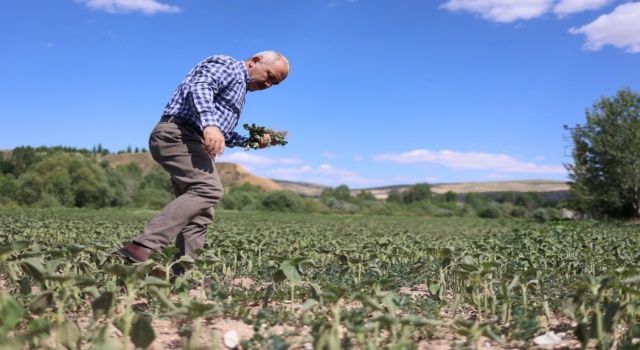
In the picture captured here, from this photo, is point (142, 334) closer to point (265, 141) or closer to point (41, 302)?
point (41, 302)

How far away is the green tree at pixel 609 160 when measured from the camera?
38469 millimetres

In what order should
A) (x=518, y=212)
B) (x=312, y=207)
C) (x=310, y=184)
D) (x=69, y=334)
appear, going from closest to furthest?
(x=69, y=334), (x=312, y=207), (x=518, y=212), (x=310, y=184)

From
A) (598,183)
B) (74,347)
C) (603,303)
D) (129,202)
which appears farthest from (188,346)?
(129,202)

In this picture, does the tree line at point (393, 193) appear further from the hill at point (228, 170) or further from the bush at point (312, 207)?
the hill at point (228, 170)

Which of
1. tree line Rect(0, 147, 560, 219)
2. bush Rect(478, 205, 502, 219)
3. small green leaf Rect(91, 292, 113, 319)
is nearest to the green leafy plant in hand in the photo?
small green leaf Rect(91, 292, 113, 319)

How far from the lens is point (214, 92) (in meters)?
5.05

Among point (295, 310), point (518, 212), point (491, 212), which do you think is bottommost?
point (518, 212)

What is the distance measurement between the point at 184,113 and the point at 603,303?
367 cm

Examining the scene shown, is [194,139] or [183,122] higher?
[183,122]

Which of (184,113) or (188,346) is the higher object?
(184,113)

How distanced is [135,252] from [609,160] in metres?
40.6

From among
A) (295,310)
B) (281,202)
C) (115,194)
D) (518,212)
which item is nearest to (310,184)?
(281,202)

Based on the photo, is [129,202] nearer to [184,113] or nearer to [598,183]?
[598,183]

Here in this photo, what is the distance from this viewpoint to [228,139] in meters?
5.54
